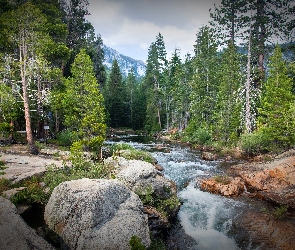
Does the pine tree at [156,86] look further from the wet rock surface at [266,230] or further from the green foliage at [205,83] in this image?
the wet rock surface at [266,230]

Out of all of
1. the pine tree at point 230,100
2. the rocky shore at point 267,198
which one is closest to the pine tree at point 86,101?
the rocky shore at point 267,198

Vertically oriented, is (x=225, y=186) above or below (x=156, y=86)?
below

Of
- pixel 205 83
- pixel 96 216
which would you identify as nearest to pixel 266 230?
pixel 96 216

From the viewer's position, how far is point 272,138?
2267 cm

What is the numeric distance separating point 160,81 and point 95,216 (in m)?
49.7

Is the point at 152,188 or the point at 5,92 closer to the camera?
the point at 152,188

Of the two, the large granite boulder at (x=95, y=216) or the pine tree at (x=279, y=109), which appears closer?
the large granite boulder at (x=95, y=216)

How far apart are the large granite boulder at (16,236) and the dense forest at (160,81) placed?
8106 mm

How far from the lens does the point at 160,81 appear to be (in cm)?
5491

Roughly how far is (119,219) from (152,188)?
3.45 meters

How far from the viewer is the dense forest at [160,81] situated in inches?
734

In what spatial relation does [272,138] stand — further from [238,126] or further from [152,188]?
[152,188]

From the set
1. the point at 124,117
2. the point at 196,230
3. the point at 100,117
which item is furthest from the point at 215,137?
the point at 124,117

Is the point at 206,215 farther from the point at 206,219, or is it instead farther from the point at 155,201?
the point at 155,201
